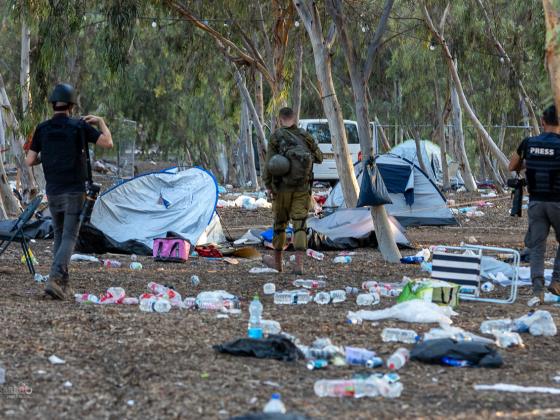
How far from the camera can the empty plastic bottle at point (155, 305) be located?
27.8 ft

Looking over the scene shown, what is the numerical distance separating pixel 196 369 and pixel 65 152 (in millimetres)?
3230

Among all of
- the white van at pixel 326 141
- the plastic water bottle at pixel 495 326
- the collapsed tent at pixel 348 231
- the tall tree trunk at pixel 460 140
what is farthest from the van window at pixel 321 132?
the plastic water bottle at pixel 495 326

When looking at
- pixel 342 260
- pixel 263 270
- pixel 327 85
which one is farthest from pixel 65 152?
pixel 327 85

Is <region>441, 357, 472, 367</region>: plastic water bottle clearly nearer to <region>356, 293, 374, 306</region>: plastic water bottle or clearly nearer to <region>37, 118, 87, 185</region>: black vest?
<region>356, 293, 374, 306</region>: plastic water bottle

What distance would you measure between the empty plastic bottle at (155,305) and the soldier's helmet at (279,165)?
2435mm

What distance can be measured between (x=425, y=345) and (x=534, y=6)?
18011 millimetres

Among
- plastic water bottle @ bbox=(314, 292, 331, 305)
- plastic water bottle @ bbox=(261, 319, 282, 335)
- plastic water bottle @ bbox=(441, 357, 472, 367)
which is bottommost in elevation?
plastic water bottle @ bbox=(314, 292, 331, 305)

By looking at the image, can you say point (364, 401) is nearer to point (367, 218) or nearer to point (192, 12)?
point (367, 218)

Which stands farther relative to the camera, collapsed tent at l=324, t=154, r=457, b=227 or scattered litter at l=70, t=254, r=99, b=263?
collapsed tent at l=324, t=154, r=457, b=227

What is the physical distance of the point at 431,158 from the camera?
39.0m

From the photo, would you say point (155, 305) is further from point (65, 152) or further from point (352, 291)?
point (352, 291)

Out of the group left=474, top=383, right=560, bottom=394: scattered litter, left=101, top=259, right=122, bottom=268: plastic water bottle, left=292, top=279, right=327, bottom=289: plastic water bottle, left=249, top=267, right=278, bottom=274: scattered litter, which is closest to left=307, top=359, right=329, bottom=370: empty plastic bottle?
left=474, top=383, right=560, bottom=394: scattered litter

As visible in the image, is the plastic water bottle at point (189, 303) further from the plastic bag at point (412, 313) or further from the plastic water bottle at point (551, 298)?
the plastic water bottle at point (551, 298)

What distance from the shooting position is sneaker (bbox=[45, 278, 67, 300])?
29.3ft
